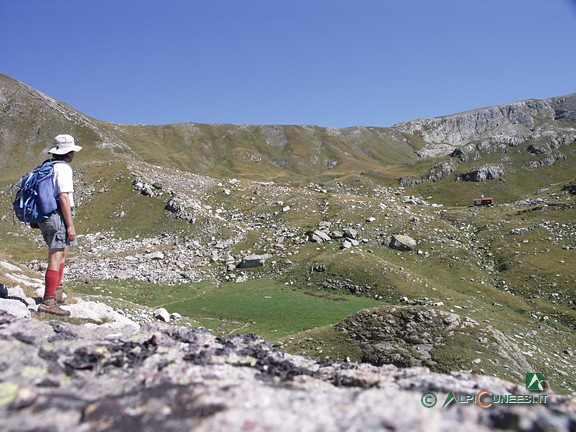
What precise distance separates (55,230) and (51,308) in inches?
93.6

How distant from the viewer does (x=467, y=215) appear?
7162 centimetres

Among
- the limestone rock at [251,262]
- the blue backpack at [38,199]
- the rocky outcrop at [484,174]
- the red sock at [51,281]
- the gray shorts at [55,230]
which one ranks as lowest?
the limestone rock at [251,262]

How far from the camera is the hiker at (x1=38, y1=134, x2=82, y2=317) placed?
33.8 ft

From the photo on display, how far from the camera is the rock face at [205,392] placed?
4.73 metres

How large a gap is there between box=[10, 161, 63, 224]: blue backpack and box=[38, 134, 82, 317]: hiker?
0.15m

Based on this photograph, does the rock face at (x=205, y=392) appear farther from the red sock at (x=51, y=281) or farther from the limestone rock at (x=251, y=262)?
the limestone rock at (x=251, y=262)

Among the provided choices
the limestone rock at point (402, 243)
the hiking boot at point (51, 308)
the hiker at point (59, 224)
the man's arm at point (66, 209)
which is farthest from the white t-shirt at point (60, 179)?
the limestone rock at point (402, 243)

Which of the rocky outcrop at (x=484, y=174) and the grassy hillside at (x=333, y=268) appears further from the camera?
the rocky outcrop at (x=484, y=174)

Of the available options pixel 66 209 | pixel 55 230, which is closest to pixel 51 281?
pixel 55 230

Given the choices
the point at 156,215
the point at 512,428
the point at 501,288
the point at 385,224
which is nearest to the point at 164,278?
the point at 156,215

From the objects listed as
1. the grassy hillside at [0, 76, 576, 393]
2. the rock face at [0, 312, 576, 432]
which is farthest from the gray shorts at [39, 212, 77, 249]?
the grassy hillside at [0, 76, 576, 393]

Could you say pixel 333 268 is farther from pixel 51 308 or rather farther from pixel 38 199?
pixel 38 199

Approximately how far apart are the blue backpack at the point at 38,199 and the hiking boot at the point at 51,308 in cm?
243

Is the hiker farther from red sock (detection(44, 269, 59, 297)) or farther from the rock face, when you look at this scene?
the rock face
